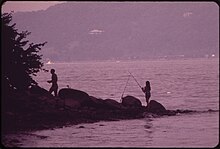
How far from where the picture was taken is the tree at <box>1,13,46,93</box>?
82.2ft

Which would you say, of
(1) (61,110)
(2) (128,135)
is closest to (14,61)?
(1) (61,110)

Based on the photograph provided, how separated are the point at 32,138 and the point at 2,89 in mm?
5378

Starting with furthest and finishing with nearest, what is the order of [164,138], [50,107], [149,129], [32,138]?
1. [50,107]
2. [149,129]
3. [164,138]
4. [32,138]

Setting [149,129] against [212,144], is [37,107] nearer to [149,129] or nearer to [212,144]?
[149,129]

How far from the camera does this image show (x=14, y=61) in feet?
84.5

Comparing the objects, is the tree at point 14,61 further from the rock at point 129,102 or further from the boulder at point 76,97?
the rock at point 129,102

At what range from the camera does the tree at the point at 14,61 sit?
82.2 feet

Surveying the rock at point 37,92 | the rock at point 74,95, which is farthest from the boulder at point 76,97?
the rock at point 37,92

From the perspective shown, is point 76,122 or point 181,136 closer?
point 181,136

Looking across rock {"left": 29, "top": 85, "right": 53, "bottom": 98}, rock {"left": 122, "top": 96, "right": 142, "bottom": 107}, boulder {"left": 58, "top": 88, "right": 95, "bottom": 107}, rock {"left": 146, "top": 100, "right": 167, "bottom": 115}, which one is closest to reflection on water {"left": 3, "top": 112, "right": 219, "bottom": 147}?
boulder {"left": 58, "top": 88, "right": 95, "bottom": 107}

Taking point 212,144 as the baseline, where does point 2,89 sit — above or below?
above

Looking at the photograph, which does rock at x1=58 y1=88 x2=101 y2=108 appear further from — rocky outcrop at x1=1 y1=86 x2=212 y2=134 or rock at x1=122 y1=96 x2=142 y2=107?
rock at x1=122 y1=96 x2=142 y2=107

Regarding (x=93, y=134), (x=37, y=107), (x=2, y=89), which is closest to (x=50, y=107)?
(x=37, y=107)

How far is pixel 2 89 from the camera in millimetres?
23922
